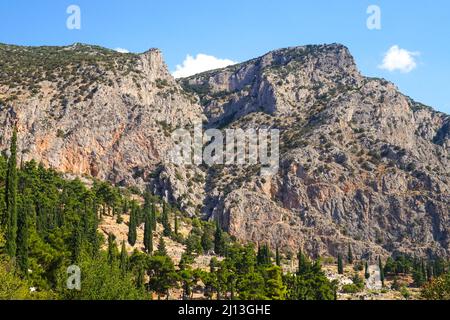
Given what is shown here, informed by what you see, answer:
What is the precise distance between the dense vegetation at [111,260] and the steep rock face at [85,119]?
726 inches

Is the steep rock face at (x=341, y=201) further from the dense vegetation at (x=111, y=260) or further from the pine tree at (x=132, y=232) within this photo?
the pine tree at (x=132, y=232)

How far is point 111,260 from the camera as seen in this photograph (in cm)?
8038

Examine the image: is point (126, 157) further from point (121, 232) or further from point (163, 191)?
point (121, 232)

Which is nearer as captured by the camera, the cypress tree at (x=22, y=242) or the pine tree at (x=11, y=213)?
the cypress tree at (x=22, y=242)

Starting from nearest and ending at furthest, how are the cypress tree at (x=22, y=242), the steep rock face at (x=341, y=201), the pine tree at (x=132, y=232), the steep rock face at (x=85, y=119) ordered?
the cypress tree at (x=22, y=242)
the pine tree at (x=132, y=232)
the steep rock face at (x=85, y=119)
the steep rock face at (x=341, y=201)

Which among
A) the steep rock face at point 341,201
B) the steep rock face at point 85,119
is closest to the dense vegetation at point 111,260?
the steep rock face at point 341,201

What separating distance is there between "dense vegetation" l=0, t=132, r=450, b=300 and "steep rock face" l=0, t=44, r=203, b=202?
18446mm

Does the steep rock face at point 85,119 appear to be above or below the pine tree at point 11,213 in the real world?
above

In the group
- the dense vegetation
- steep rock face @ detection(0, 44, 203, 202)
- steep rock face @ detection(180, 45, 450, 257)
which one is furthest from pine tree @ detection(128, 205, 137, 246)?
steep rock face @ detection(180, 45, 450, 257)

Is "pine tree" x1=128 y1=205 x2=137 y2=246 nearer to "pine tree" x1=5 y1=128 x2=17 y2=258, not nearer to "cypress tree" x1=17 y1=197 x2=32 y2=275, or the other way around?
"pine tree" x1=5 y1=128 x2=17 y2=258

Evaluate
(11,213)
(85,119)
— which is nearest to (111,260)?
(11,213)

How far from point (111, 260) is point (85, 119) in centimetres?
9893

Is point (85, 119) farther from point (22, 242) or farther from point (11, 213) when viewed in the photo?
point (22, 242)

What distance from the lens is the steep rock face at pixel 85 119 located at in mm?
159375
